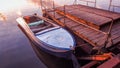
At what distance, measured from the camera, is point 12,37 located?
12977 mm

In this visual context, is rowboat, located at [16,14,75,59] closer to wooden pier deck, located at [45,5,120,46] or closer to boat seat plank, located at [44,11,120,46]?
boat seat plank, located at [44,11,120,46]

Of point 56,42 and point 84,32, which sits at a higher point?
point 84,32

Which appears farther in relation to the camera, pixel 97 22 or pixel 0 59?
pixel 0 59

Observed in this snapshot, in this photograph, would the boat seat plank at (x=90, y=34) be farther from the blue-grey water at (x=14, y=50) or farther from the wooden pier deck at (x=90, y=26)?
the blue-grey water at (x=14, y=50)

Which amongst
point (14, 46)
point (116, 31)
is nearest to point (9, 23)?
point (14, 46)

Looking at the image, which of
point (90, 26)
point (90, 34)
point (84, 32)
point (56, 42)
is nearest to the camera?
point (56, 42)

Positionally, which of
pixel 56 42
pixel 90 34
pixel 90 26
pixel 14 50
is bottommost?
pixel 14 50

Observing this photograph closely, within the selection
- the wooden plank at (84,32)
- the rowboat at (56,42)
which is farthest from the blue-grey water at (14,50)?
the wooden plank at (84,32)

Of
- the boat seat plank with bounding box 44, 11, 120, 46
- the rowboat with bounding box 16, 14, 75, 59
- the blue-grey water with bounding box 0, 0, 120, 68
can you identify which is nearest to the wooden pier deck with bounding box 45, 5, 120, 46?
the boat seat plank with bounding box 44, 11, 120, 46

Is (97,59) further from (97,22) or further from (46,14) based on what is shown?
(46,14)

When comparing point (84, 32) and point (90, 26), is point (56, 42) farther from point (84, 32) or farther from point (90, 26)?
point (90, 26)

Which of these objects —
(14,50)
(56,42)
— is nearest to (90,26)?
(56,42)

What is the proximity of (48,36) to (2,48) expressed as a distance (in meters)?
5.11

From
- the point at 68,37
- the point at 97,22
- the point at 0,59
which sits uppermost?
the point at 97,22
